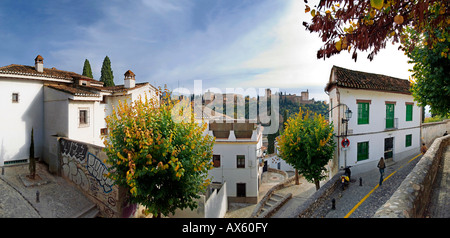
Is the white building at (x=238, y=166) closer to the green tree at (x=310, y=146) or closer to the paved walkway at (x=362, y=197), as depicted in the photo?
the green tree at (x=310, y=146)

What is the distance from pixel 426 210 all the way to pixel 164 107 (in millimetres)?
9525

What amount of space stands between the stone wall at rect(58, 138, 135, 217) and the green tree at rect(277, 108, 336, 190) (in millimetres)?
10238

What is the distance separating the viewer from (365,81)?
581 inches

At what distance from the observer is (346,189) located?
11.8 m

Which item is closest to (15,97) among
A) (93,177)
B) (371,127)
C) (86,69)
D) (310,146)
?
(93,177)

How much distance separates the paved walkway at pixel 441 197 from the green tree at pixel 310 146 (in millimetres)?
4997

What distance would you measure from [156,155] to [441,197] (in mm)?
9772

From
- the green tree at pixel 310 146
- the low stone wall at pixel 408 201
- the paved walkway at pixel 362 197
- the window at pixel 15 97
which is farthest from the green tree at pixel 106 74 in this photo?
the low stone wall at pixel 408 201

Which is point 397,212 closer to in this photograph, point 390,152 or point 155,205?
point 155,205

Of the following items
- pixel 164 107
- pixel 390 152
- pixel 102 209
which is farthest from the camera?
pixel 390 152

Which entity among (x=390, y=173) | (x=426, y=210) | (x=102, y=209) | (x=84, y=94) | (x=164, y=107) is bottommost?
(x=102, y=209)
